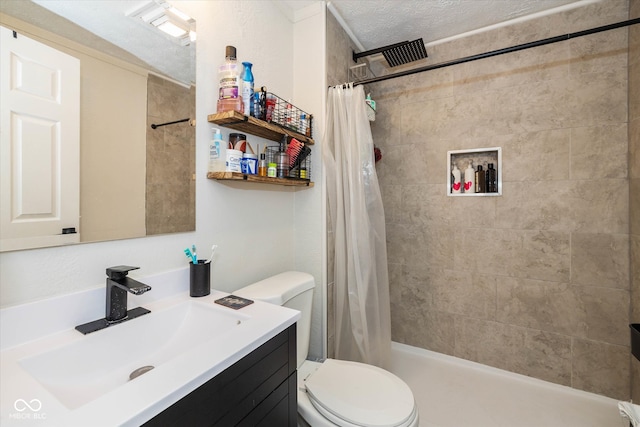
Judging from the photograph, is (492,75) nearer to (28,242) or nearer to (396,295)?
(396,295)

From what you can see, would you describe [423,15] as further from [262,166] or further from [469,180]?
[262,166]

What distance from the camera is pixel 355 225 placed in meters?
1.69

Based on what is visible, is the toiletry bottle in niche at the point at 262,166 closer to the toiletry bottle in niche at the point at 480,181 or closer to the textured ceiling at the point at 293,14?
the textured ceiling at the point at 293,14

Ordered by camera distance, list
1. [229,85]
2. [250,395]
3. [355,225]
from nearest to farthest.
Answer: [250,395], [229,85], [355,225]

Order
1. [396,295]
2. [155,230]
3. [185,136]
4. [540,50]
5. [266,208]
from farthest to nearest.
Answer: [396,295], [540,50], [266,208], [185,136], [155,230]

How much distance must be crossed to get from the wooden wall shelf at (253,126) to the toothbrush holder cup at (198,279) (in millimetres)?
626

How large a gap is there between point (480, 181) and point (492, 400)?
1393 millimetres

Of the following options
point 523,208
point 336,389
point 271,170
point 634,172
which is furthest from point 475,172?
point 336,389

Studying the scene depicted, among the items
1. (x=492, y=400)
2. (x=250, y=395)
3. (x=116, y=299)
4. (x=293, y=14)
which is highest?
(x=293, y=14)

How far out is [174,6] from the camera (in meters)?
1.14

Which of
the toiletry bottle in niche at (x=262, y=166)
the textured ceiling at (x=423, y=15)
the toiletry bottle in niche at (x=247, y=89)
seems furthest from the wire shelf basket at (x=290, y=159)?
the textured ceiling at (x=423, y=15)

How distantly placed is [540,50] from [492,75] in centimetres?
28

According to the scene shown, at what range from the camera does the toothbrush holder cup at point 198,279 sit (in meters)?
1.13

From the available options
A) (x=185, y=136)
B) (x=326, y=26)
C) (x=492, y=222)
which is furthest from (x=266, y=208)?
(x=492, y=222)
